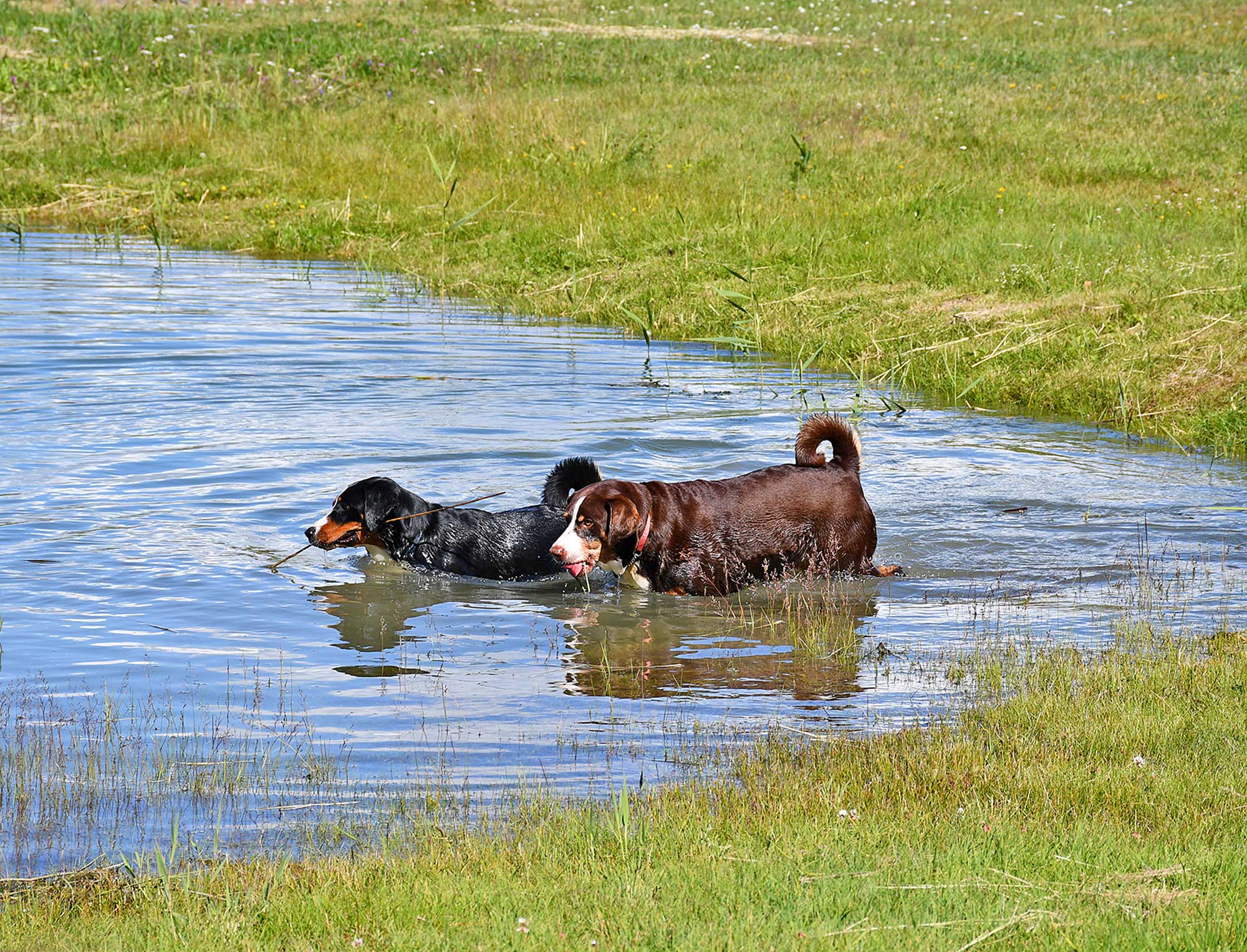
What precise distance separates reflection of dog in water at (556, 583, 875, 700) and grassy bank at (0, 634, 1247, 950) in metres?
1.11

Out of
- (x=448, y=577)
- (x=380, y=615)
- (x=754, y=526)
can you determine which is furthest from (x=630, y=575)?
(x=380, y=615)

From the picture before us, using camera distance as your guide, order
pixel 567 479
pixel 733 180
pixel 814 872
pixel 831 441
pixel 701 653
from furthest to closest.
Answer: pixel 733 180 < pixel 567 479 < pixel 831 441 < pixel 701 653 < pixel 814 872

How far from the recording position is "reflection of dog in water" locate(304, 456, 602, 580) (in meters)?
8.71

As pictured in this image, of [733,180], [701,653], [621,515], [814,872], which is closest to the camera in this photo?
[814,872]

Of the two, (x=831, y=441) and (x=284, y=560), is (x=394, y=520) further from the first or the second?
(x=831, y=441)

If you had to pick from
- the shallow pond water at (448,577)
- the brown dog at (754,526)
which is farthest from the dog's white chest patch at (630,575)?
the shallow pond water at (448,577)

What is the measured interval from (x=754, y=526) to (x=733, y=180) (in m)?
12.4

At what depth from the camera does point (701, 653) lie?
7250 mm

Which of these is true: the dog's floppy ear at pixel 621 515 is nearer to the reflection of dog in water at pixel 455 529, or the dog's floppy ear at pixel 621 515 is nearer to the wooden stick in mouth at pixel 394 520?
the reflection of dog in water at pixel 455 529

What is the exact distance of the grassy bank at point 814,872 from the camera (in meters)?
3.82

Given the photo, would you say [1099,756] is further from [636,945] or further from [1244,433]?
[1244,433]

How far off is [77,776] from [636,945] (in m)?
2.50

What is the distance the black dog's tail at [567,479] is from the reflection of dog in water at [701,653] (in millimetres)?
990

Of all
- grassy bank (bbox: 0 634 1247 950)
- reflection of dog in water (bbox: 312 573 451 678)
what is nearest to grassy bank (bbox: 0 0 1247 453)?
reflection of dog in water (bbox: 312 573 451 678)
